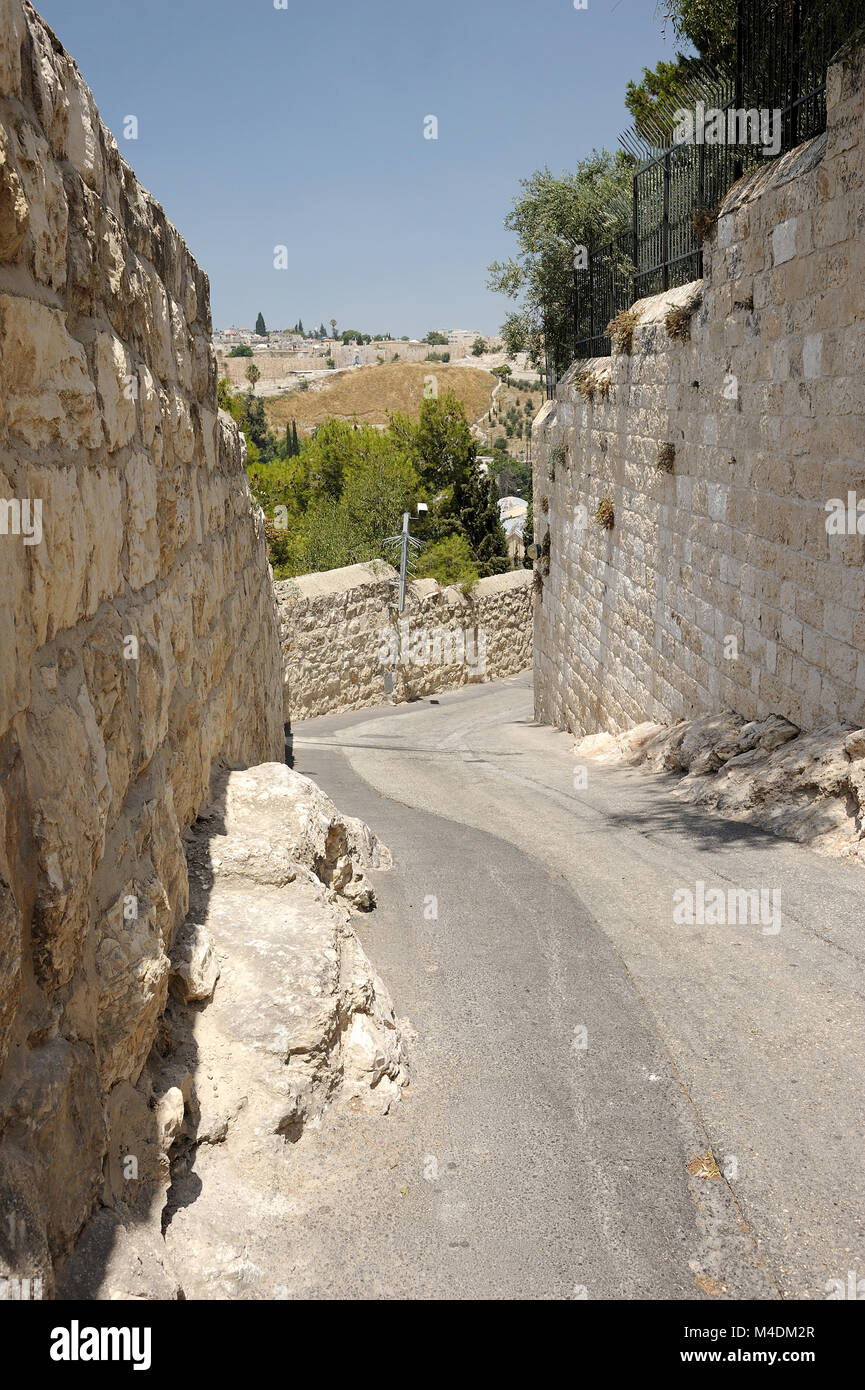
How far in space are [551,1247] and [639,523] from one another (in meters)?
8.54

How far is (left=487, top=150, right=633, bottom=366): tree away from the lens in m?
14.2

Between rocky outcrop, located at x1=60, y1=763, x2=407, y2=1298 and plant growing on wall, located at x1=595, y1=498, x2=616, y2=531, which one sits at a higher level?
plant growing on wall, located at x1=595, y1=498, x2=616, y2=531

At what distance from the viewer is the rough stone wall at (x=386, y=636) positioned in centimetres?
2112

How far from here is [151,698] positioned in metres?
2.89

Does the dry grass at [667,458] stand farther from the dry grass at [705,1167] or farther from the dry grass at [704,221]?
the dry grass at [705,1167]

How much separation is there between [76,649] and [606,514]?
9.81 m

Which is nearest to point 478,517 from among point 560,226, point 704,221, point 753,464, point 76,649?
point 560,226

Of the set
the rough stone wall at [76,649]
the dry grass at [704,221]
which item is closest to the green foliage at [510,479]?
the dry grass at [704,221]

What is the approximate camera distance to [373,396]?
9138 cm

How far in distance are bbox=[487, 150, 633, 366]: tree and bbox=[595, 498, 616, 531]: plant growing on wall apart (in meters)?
4.45

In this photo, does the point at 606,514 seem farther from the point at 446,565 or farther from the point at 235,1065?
the point at 446,565

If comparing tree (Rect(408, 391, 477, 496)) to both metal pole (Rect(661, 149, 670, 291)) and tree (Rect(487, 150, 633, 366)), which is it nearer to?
tree (Rect(487, 150, 633, 366))

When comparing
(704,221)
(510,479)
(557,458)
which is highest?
(510,479)

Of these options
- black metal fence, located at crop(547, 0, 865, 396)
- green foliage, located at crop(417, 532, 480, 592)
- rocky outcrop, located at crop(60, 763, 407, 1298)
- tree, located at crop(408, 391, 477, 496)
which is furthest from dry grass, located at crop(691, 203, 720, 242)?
tree, located at crop(408, 391, 477, 496)
